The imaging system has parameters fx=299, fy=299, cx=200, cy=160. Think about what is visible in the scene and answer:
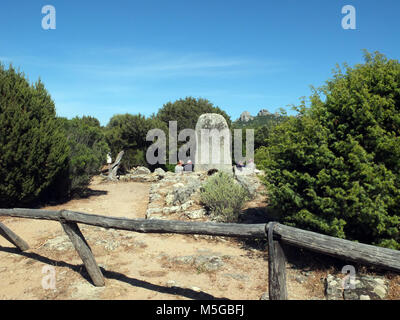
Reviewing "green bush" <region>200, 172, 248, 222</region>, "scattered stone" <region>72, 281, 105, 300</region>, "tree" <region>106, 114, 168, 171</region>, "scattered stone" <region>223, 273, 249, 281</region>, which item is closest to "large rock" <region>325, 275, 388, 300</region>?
"scattered stone" <region>223, 273, 249, 281</region>

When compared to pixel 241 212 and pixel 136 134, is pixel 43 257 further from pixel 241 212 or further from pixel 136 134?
pixel 136 134

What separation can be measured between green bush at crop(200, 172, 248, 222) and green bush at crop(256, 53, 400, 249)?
192 cm

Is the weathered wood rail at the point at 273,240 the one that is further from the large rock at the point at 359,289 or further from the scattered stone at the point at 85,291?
the large rock at the point at 359,289

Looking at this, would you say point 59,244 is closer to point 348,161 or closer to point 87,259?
point 87,259

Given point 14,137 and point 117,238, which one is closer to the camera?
point 117,238

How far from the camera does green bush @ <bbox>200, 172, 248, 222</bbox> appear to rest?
7141 millimetres

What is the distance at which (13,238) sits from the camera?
5758 millimetres

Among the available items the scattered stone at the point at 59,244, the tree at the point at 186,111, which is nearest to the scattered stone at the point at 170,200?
the scattered stone at the point at 59,244

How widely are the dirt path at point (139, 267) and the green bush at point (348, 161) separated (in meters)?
1.24

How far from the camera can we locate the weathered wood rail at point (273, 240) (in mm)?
2734

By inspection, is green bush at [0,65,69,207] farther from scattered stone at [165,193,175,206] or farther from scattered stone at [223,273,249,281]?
scattered stone at [223,273,249,281]

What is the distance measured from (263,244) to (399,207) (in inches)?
98.9
